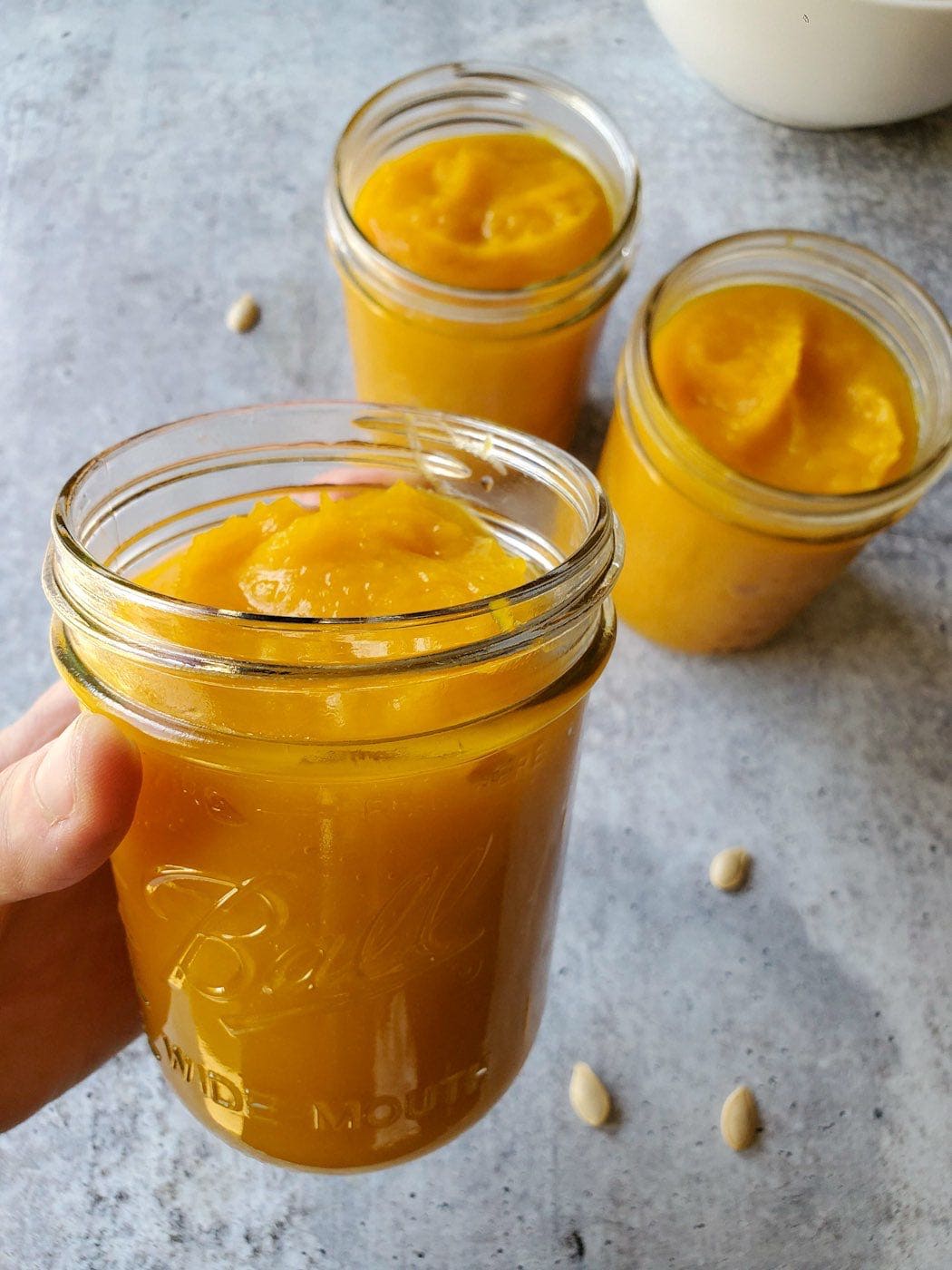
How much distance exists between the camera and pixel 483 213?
1.19 meters

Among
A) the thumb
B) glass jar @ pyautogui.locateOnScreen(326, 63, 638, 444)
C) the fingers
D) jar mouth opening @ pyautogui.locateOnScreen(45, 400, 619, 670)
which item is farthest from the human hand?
glass jar @ pyautogui.locateOnScreen(326, 63, 638, 444)

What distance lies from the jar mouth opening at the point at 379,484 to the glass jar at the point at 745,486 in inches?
15.4

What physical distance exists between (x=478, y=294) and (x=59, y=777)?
0.66 metres

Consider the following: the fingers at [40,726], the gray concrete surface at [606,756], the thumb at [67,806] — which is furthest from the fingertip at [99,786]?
the gray concrete surface at [606,756]

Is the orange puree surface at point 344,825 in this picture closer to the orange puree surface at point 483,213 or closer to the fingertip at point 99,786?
the fingertip at point 99,786

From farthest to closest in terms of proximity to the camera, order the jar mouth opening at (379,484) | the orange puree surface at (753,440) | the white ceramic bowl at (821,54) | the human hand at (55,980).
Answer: the white ceramic bowl at (821,54) → the orange puree surface at (753,440) → the human hand at (55,980) → the jar mouth opening at (379,484)

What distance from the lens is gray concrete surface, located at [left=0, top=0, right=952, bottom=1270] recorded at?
1.10m

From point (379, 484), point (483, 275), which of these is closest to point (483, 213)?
point (483, 275)

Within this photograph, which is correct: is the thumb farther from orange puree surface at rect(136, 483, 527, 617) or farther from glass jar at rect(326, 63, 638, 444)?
glass jar at rect(326, 63, 638, 444)

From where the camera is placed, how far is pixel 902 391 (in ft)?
3.84

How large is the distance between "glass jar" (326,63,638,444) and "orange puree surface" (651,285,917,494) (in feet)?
0.35

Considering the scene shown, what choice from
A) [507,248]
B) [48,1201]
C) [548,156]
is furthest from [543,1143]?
[548,156]

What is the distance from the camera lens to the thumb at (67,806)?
613 mm

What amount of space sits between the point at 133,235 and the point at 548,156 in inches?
22.2
